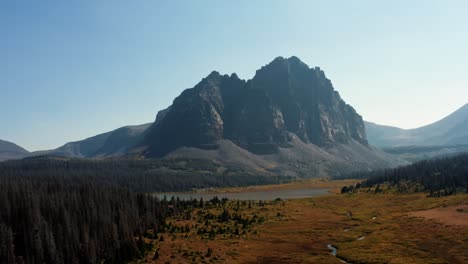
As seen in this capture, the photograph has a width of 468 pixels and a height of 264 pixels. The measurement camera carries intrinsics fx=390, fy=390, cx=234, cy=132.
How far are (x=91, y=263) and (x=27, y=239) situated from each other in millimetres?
18939

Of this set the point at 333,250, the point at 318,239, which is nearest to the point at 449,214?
the point at 318,239

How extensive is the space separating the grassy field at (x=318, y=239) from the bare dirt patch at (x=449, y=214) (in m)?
1.44

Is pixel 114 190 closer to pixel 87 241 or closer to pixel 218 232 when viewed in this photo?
pixel 218 232

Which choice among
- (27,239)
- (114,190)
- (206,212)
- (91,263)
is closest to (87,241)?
(91,263)

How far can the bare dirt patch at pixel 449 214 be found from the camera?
477 ft

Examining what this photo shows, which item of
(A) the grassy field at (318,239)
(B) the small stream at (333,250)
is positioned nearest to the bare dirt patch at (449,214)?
(A) the grassy field at (318,239)

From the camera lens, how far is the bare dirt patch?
145375mm

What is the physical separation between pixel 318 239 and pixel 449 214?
6781 centimetres

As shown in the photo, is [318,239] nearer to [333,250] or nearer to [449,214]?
[333,250]

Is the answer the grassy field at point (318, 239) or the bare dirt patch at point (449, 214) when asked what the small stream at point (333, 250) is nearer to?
the grassy field at point (318, 239)

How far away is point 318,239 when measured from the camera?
433 feet

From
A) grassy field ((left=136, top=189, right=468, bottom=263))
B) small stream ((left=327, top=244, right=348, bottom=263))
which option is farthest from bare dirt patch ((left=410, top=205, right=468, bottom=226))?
small stream ((left=327, top=244, right=348, bottom=263))

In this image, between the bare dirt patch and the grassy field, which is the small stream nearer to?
the grassy field

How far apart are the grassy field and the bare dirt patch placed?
1.44 m
